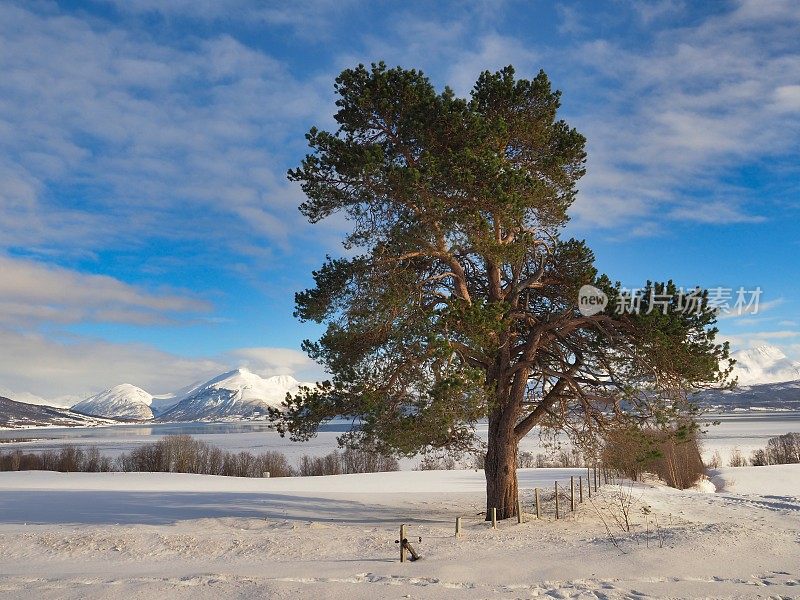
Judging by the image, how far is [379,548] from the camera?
12711 mm

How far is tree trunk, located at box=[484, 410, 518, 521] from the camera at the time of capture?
16062 mm

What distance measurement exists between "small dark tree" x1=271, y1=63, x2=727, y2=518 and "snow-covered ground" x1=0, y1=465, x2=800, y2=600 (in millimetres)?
2587

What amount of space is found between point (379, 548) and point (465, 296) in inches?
255

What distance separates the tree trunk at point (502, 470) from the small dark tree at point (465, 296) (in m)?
0.04

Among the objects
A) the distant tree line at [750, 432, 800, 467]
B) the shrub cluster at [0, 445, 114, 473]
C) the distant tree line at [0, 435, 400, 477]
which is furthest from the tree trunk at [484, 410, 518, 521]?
the shrub cluster at [0, 445, 114, 473]

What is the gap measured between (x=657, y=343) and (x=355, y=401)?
7.10 metres

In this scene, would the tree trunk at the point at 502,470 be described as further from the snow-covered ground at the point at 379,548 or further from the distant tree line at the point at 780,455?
the distant tree line at the point at 780,455

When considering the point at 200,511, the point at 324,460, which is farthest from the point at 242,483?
the point at 324,460

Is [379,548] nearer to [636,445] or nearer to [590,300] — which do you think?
[636,445]

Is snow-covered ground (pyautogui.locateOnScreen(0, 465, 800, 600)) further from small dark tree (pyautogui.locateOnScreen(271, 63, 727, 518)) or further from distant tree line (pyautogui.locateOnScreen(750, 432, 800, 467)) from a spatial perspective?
distant tree line (pyautogui.locateOnScreen(750, 432, 800, 467))

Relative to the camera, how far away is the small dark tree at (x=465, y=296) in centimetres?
1346

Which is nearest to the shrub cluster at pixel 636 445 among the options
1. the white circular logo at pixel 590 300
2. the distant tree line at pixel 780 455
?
the white circular logo at pixel 590 300

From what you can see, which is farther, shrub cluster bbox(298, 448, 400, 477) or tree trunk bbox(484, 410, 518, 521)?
shrub cluster bbox(298, 448, 400, 477)

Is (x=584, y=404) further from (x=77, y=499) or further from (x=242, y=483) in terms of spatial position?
(x=242, y=483)
